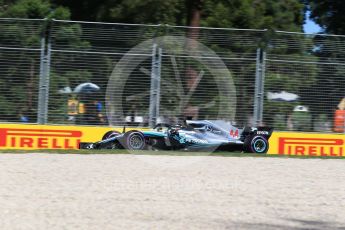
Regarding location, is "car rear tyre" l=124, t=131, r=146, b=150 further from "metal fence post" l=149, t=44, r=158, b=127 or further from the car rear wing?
the car rear wing

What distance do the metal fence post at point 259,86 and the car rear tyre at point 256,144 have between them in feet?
2.80

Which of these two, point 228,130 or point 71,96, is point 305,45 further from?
point 71,96

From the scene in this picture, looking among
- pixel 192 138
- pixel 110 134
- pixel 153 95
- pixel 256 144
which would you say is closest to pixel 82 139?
pixel 110 134

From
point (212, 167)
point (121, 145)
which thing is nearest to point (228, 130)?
point (121, 145)

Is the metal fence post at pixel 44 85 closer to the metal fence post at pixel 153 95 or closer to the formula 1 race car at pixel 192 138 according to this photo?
the formula 1 race car at pixel 192 138

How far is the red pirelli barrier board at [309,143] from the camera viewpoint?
607 inches

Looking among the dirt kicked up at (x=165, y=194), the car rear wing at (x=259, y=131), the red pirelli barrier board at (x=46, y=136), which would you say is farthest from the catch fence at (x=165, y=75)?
the dirt kicked up at (x=165, y=194)

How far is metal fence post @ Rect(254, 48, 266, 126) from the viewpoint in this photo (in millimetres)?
A: 15352

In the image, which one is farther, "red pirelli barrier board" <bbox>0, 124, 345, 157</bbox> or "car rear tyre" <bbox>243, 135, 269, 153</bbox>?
"red pirelli barrier board" <bbox>0, 124, 345, 157</bbox>

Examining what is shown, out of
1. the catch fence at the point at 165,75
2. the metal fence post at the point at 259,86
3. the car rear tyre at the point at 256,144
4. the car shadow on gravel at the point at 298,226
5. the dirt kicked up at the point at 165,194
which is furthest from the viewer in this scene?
the metal fence post at the point at 259,86

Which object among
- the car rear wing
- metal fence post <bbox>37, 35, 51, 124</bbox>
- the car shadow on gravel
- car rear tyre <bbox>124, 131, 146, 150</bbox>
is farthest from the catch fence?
the car shadow on gravel

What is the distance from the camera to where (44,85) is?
1485cm

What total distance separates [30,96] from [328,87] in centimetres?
755

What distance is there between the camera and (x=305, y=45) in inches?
609
